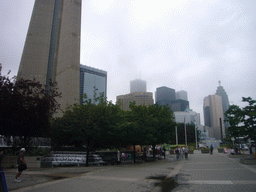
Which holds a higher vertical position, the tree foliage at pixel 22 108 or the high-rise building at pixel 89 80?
Result: the high-rise building at pixel 89 80

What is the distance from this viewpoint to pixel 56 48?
435 ft

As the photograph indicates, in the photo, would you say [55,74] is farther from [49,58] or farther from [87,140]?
[87,140]

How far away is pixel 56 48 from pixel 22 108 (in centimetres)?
12765

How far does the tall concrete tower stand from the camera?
11462 cm

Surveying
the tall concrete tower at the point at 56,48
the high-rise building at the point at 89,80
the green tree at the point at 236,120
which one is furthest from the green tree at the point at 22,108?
the high-rise building at the point at 89,80

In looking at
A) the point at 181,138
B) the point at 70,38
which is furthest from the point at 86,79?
the point at 181,138

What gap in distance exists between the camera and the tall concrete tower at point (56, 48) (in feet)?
376

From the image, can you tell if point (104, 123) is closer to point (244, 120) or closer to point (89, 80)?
point (244, 120)

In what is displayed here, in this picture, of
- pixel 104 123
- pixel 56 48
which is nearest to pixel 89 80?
pixel 56 48

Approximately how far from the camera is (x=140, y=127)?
19.8m

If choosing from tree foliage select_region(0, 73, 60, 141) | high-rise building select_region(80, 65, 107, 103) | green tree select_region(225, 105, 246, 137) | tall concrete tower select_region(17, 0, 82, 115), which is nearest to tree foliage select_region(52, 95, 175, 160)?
tree foliage select_region(0, 73, 60, 141)

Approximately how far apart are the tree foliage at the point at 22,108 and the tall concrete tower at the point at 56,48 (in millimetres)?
94589

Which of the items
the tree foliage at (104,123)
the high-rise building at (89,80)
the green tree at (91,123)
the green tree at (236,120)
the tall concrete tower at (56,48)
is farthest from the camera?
the high-rise building at (89,80)

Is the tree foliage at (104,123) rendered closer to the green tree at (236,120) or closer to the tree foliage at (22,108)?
the tree foliage at (22,108)
